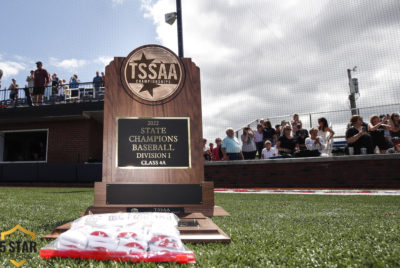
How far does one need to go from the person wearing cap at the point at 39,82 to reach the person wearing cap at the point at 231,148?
10904mm

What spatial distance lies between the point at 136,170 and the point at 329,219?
2147 mm

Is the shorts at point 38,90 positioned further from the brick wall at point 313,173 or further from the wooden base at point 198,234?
the wooden base at point 198,234

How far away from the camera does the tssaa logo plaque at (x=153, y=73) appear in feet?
11.2

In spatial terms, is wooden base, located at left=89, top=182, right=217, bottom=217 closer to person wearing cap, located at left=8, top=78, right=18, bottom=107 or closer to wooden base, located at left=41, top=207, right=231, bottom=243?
wooden base, located at left=41, top=207, right=231, bottom=243

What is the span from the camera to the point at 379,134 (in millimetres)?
9031

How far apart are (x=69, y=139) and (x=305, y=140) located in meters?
12.9

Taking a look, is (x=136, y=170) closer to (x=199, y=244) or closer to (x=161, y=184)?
(x=161, y=184)

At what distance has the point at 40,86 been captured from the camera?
15.2 meters

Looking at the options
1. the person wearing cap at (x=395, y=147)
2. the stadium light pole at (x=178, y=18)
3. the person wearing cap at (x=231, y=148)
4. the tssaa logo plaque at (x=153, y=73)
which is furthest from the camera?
the person wearing cap at (x=231, y=148)

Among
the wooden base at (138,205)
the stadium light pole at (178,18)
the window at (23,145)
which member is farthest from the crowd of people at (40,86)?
the wooden base at (138,205)

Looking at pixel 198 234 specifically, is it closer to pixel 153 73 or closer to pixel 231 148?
pixel 153 73

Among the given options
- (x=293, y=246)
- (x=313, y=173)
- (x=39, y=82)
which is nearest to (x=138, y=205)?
(x=293, y=246)

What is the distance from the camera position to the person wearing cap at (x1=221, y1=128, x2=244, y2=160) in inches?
418

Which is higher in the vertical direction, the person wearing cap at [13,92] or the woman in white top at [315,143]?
the person wearing cap at [13,92]
